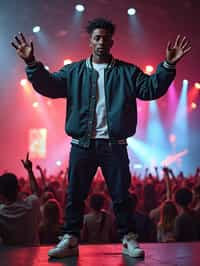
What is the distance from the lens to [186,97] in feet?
47.2

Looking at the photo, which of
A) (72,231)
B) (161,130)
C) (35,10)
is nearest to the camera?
(72,231)

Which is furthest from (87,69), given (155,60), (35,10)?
(155,60)

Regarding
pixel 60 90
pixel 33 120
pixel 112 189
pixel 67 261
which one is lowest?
pixel 67 261

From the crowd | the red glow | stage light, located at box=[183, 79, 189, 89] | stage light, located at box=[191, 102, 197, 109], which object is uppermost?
stage light, located at box=[183, 79, 189, 89]

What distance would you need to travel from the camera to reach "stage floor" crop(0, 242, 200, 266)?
2559 mm

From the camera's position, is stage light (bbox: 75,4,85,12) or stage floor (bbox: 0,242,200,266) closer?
stage floor (bbox: 0,242,200,266)

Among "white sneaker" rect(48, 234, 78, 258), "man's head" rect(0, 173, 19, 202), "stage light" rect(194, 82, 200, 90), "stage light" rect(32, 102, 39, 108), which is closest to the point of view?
"white sneaker" rect(48, 234, 78, 258)

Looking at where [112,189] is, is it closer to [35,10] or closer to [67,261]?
[67,261]

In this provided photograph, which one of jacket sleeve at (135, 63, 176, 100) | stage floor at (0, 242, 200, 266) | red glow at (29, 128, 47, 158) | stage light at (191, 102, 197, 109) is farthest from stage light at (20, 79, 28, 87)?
jacket sleeve at (135, 63, 176, 100)

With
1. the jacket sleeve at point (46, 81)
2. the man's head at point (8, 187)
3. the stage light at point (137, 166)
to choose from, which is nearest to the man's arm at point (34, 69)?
the jacket sleeve at point (46, 81)

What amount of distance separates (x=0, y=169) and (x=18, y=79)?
2547 mm

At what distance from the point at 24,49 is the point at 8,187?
2.92 feet

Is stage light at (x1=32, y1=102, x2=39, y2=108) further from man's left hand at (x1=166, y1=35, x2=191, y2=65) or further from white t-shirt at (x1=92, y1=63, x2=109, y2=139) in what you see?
man's left hand at (x1=166, y1=35, x2=191, y2=65)

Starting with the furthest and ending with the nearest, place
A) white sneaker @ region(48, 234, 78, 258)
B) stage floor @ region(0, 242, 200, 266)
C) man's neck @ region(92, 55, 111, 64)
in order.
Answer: man's neck @ region(92, 55, 111, 64) → white sneaker @ region(48, 234, 78, 258) → stage floor @ region(0, 242, 200, 266)
